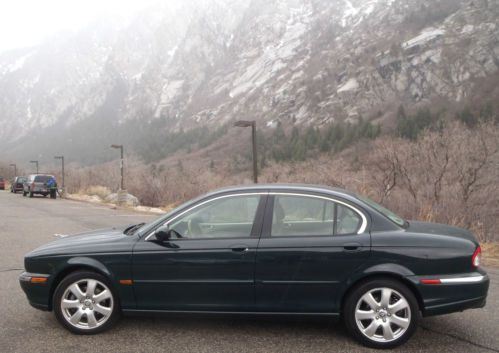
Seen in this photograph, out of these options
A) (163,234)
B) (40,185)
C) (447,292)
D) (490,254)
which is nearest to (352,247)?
(447,292)

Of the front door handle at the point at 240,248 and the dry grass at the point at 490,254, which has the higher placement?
the front door handle at the point at 240,248

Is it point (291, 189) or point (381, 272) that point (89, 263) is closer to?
point (291, 189)

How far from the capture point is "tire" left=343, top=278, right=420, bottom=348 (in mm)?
4152

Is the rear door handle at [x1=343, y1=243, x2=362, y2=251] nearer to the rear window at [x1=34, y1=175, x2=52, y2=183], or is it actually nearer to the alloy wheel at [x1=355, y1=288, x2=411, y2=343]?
the alloy wheel at [x1=355, y1=288, x2=411, y2=343]

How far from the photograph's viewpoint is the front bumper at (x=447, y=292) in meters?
4.16

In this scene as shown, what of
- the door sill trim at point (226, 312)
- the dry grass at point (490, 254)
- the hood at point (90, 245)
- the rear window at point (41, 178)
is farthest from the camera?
the rear window at point (41, 178)

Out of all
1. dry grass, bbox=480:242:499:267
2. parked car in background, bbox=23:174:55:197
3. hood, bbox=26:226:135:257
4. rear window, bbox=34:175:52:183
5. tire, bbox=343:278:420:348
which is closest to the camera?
tire, bbox=343:278:420:348

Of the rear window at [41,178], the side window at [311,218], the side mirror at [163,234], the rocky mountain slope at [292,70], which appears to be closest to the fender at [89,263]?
the side mirror at [163,234]

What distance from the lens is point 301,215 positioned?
15.0 ft

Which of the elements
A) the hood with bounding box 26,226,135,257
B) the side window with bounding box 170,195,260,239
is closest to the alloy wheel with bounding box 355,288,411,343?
the side window with bounding box 170,195,260,239

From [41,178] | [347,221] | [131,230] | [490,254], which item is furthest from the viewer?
[41,178]

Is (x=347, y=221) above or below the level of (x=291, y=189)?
below

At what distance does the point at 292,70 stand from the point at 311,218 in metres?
138

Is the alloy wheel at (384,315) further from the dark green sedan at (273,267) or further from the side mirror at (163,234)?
the side mirror at (163,234)
